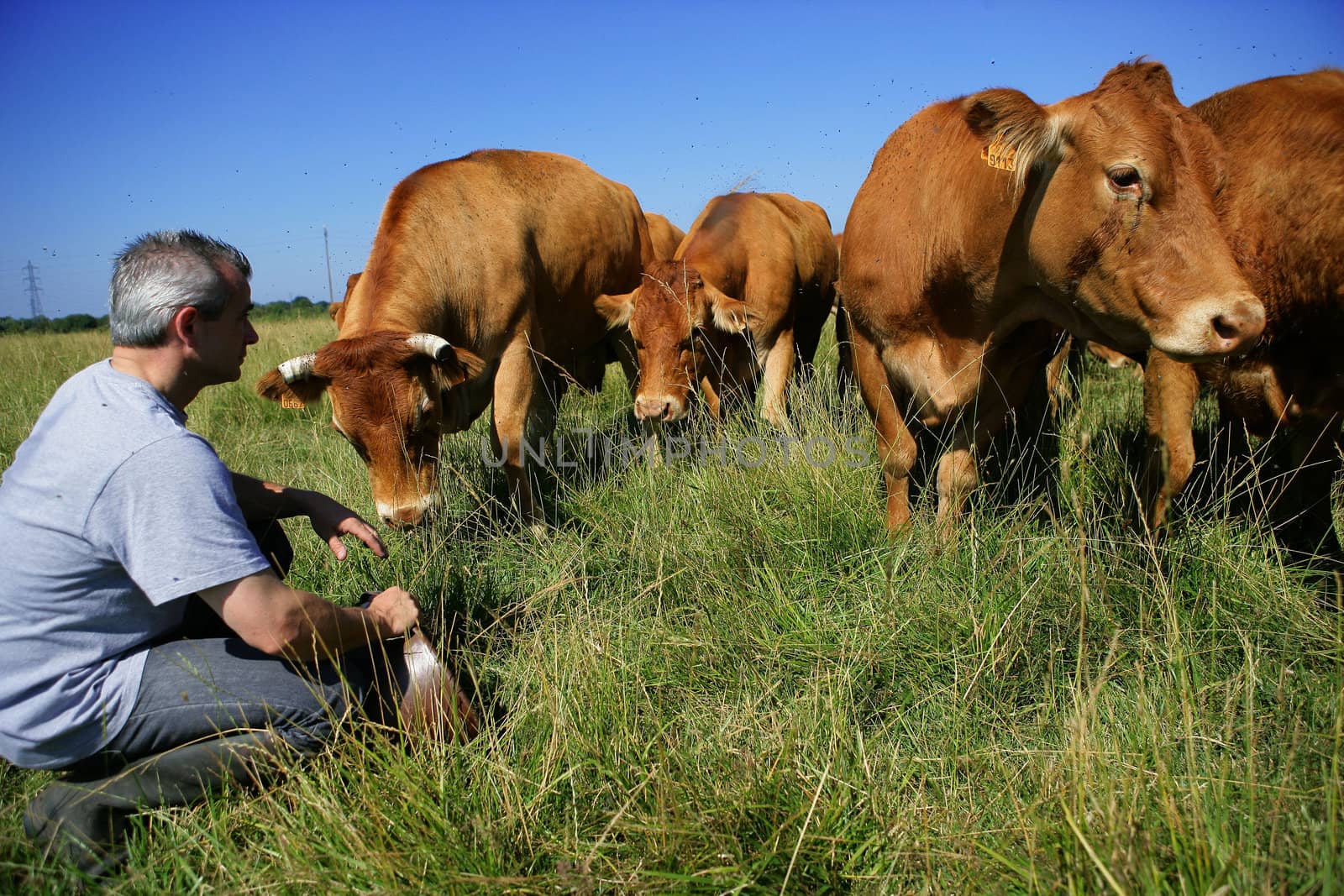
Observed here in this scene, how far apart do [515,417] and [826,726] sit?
3.23 metres

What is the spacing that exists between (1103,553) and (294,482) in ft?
16.3

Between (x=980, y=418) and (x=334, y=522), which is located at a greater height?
(x=334, y=522)

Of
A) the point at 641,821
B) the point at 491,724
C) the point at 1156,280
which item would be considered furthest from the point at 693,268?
the point at 641,821

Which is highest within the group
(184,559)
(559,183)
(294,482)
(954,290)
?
(559,183)

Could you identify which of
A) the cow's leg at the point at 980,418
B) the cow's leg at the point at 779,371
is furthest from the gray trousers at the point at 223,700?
the cow's leg at the point at 779,371

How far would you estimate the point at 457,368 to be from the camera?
4.22 meters

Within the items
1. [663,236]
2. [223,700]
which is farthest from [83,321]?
[223,700]

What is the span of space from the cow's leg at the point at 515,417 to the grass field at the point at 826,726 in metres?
0.99

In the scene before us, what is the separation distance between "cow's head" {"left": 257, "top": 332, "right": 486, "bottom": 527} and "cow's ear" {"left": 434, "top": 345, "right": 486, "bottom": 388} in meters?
0.01

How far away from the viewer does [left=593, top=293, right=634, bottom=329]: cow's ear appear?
603 cm

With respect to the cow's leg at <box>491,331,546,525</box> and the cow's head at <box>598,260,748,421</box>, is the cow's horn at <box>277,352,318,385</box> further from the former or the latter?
the cow's head at <box>598,260,748,421</box>

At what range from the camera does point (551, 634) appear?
3.10 meters

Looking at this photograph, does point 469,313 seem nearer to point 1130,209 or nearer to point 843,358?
point 1130,209

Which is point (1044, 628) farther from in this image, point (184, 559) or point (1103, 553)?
point (184, 559)
